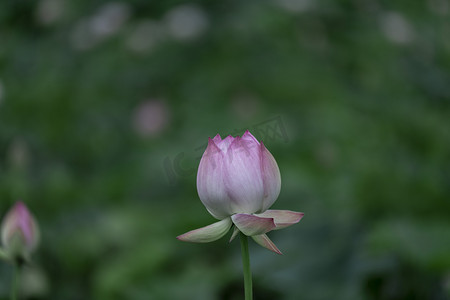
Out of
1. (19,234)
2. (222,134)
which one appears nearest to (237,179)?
(19,234)

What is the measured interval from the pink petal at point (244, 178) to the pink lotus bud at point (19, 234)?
0.36 metres

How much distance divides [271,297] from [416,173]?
541 mm

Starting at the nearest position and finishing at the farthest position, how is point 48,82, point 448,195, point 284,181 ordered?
point 448,195
point 284,181
point 48,82

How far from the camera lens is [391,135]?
6.58 feet

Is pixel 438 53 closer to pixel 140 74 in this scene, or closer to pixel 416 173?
pixel 140 74

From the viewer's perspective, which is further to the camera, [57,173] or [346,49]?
[346,49]

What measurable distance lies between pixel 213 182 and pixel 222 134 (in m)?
1.60

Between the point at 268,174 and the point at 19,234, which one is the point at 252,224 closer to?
the point at 268,174

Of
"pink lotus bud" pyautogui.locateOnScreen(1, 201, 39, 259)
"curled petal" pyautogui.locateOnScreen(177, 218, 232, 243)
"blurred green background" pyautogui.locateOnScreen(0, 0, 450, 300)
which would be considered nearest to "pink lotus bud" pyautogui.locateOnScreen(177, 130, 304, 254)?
"curled petal" pyautogui.locateOnScreen(177, 218, 232, 243)

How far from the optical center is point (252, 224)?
1.96 feet

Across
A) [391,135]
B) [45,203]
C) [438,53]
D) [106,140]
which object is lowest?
[45,203]

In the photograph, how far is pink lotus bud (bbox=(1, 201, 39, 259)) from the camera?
2.68ft

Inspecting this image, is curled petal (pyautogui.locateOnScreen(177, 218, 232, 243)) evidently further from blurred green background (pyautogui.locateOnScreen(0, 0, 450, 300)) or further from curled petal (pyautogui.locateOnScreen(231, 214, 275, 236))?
blurred green background (pyautogui.locateOnScreen(0, 0, 450, 300))

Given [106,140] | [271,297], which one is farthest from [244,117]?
[271,297]
